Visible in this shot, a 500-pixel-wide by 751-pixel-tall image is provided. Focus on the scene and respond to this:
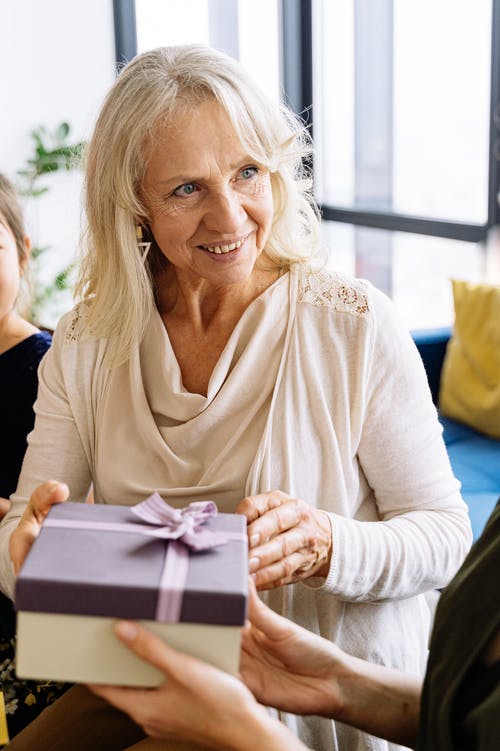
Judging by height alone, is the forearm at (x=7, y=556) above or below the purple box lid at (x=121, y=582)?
below

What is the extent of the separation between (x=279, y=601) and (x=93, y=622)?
57 centimetres

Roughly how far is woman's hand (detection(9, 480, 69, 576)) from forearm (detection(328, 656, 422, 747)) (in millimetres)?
424

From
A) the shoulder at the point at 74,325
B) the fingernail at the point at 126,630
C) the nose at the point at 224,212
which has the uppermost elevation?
the nose at the point at 224,212

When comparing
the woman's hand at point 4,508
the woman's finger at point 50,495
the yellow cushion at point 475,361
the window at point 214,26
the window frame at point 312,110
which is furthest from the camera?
the window at point 214,26

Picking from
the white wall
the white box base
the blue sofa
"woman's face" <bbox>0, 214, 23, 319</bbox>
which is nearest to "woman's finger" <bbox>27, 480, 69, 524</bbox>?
the white box base

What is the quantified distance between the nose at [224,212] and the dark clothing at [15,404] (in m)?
0.64

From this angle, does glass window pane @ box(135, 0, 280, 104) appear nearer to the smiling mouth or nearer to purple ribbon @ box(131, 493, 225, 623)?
the smiling mouth

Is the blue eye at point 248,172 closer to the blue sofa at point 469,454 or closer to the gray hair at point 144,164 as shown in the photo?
the gray hair at point 144,164

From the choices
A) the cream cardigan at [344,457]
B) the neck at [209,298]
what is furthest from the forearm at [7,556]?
the neck at [209,298]

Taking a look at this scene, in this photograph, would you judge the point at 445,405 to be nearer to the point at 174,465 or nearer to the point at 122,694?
the point at 174,465

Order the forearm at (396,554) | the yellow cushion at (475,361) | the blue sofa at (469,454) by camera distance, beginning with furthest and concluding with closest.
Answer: the yellow cushion at (475,361) < the blue sofa at (469,454) < the forearm at (396,554)

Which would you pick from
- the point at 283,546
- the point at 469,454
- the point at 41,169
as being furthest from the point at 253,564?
the point at 41,169

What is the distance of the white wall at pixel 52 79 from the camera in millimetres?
4617

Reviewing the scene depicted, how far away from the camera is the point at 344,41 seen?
16.9 feet
